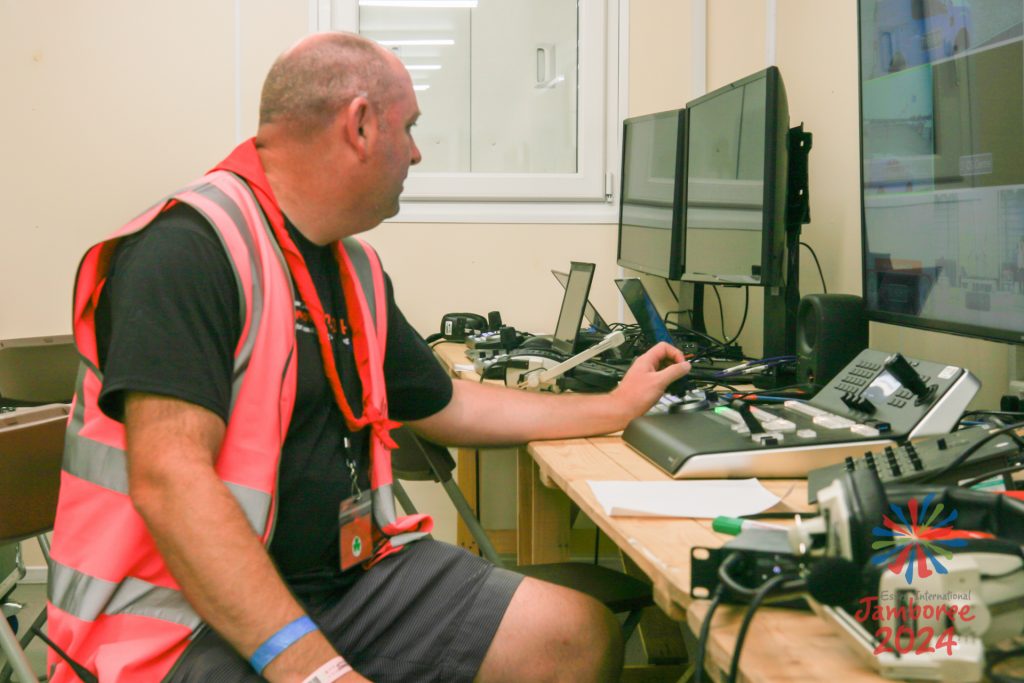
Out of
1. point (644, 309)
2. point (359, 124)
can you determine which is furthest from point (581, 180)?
point (359, 124)

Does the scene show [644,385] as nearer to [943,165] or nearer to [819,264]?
[943,165]

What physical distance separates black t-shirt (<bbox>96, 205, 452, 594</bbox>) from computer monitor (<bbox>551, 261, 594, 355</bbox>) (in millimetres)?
998

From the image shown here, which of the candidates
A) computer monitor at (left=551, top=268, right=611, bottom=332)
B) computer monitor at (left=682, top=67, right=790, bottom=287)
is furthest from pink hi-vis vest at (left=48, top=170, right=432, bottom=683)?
computer monitor at (left=551, top=268, right=611, bottom=332)

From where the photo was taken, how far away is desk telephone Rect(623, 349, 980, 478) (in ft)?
4.08

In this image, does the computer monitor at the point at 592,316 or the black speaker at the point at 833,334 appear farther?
the computer monitor at the point at 592,316

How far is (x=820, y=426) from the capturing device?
1.35 metres

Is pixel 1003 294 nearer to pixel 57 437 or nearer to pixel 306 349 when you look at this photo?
pixel 306 349

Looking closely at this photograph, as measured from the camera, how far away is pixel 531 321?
326cm

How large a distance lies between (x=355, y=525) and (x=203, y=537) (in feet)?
0.99

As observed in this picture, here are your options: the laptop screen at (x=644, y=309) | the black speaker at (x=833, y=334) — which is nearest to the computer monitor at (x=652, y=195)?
the laptop screen at (x=644, y=309)

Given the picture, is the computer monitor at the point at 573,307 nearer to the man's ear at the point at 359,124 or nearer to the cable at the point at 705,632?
the man's ear at the point at 359,124

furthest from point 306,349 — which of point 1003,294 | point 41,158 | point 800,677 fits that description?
point 41,158

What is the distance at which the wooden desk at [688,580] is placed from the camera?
0.67m

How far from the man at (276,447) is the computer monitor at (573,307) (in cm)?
79
